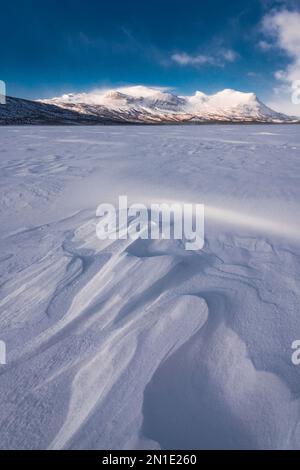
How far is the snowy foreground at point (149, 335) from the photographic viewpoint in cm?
113

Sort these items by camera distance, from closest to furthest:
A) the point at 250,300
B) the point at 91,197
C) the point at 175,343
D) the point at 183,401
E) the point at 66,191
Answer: the point at 183,401 < the point at 175,343 < the point at 250,300 < the point at 91,197 < the point at 66,191

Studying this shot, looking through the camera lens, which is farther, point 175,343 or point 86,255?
point 86,255

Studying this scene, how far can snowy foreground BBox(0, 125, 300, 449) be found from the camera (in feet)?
3.70

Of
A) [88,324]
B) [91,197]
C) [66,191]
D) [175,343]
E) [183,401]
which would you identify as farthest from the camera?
[66,191]

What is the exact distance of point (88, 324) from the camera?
158cm

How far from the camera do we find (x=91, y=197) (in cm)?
367

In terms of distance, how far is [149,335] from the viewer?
1.51 metres

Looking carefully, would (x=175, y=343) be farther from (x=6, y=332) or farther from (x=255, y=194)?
(x=255, y=194)

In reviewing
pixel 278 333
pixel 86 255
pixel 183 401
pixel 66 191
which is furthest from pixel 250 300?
pixel 66 191

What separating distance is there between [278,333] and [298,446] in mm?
533
